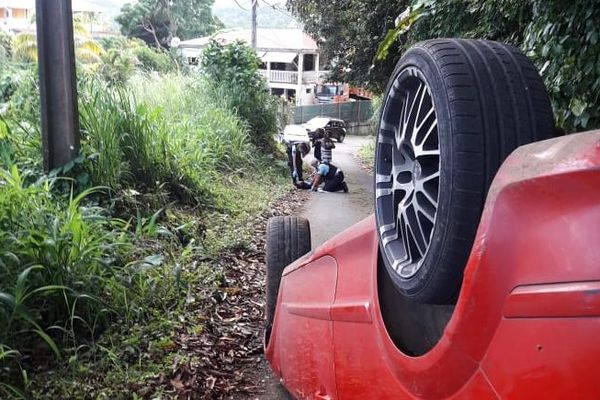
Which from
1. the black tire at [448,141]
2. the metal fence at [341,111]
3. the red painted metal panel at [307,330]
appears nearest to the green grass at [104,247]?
the red painted metal panel at [307,330]

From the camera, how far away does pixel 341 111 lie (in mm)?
41656

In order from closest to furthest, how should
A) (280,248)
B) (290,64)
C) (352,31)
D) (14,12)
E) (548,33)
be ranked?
(548,33)
(280,248)
(352,31)
(14,12)
(290,64)

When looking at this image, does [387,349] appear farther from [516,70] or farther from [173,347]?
[173,347]

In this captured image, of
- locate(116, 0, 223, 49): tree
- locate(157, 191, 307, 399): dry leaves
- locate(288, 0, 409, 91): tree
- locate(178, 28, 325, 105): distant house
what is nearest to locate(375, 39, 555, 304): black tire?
locate(157, 191, 307, 399): dry leaves

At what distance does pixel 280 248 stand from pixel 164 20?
4742 centimetres

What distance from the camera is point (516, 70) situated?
60.8 inches

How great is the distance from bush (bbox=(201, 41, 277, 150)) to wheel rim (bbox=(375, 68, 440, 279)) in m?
11.8

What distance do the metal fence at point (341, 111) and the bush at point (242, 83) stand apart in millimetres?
22122

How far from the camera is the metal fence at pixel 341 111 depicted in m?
38.2

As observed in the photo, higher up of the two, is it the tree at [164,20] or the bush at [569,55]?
the tree at [164,20]

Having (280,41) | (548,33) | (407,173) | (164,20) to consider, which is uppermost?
(164,20)

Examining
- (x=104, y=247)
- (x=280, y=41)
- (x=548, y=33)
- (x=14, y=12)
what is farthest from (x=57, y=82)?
(x=280, y=41)

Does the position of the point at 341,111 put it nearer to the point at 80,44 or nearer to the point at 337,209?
the point at 80,44

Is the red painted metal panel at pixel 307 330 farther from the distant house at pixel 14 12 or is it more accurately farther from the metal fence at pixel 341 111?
the distant house at pixel 14 12
